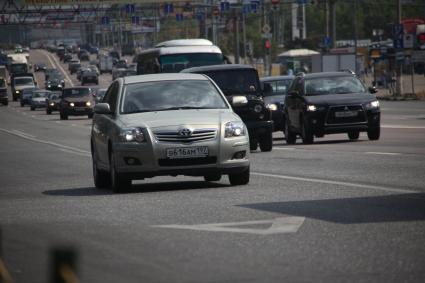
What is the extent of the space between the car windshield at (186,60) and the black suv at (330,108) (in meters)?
12.7

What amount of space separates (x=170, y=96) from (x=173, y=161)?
167cm

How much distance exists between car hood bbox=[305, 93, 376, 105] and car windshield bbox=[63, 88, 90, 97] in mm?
38466

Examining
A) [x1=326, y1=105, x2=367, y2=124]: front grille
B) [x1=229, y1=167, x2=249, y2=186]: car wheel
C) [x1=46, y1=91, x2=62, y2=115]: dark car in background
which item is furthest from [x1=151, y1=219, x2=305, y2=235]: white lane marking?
[x1=46, y1=91, x2=62, y2=115]: dark car in background

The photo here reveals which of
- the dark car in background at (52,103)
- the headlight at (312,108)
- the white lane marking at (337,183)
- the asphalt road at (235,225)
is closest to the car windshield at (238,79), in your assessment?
the headlight at (312,108)

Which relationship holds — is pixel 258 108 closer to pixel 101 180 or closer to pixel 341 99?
pixel 341 99

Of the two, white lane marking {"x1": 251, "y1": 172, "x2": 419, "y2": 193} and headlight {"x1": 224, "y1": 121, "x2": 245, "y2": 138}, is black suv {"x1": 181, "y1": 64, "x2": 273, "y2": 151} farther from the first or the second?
headlight {"x1": 224, "y1": 121, "x2": 245, "y2": 138}

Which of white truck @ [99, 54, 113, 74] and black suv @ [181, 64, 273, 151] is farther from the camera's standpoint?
white truck @ [99, 54, 113, 74]

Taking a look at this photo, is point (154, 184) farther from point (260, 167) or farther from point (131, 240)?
point (131, 240)

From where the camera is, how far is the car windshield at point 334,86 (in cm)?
3325

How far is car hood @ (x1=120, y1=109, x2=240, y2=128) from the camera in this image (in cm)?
1802

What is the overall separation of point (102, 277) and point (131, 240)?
8.00 feet

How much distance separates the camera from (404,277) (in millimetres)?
8969

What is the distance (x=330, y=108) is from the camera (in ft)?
105

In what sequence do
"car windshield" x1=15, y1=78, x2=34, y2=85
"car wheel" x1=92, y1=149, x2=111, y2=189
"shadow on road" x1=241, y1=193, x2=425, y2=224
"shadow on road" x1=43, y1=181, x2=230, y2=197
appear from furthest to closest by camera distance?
"car windshield" x1=15, y1=78, x2=34, y2=85
"car wheel" x1=92, y1=149, x2=111, y2=189
"shadow on road" x1=43, y1=181, x2=230, y2=197
"shadow on road" x1=241, y1=193, x2=425, y2=224
